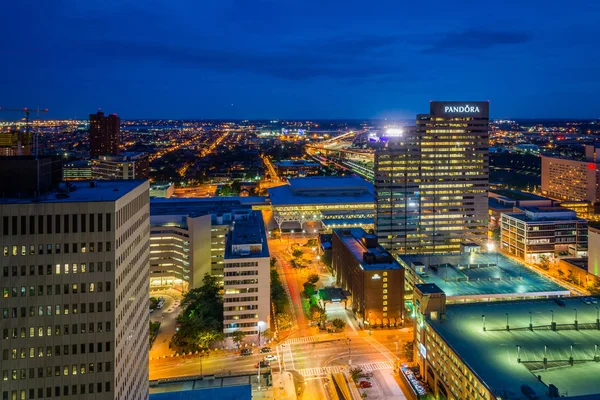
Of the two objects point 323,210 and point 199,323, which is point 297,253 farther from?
point 199,323

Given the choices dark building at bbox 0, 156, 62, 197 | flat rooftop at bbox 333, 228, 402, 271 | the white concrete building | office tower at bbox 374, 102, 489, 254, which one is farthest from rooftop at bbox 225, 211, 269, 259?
dark building at bbox 0, 156, 62, 197

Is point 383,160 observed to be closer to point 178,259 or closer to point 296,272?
point 296,272

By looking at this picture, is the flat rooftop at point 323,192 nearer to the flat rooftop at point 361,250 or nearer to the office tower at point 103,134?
the flat rooftop at point 361,250

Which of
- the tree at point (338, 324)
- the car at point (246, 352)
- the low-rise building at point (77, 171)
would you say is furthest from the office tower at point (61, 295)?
the low-rise building at point (77, 171)

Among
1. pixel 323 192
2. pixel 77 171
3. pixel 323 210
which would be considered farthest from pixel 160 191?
pixel 323 210

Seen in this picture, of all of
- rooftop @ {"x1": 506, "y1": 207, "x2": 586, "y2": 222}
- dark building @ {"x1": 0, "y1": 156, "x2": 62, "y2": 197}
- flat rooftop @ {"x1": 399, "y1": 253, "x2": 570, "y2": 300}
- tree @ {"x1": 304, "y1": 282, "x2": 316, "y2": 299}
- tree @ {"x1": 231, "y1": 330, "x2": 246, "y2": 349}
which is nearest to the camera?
dark building @ {"x1": 0, "y1": 156, "x2": 62, "y2": 197}

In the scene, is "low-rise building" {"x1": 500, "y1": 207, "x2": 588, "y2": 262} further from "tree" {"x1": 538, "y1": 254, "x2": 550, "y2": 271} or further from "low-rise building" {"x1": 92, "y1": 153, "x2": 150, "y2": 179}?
"low-rise building" {"x1": 92, "y1": 153, "x2": 150, "y2": 179}
